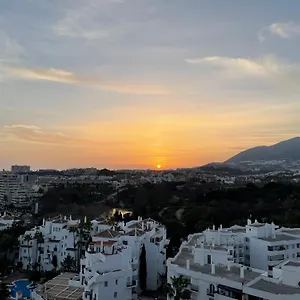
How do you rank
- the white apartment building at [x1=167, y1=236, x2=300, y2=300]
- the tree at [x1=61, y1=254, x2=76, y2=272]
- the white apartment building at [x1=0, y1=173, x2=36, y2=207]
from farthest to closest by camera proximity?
the white apartment building at [x1=0, y1=173, x2=36, y2=207] → the tree at [x1=61, y1=254, x2=76, y2=272] → the white apartment building at [x1=167, y1=236, x2=300, y2=300]

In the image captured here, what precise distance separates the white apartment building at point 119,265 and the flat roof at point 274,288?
722 cm

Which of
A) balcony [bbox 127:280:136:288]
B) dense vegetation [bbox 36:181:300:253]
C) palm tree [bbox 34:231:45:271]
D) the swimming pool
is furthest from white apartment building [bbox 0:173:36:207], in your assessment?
balcony [bbox 127:280:136:288]

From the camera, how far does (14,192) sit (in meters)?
87.5

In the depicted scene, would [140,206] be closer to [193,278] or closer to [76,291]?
[76,291]

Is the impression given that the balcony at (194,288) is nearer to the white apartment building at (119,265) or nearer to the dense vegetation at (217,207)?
the white apartment building at (119,265)

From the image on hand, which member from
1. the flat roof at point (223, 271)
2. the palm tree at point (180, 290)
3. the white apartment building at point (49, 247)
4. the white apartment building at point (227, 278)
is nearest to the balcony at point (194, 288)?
the white apartment building at point (227, 278)

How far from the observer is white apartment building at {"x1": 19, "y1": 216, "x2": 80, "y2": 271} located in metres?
34.6

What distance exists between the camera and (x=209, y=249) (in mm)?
22953

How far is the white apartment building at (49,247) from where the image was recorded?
34562mm

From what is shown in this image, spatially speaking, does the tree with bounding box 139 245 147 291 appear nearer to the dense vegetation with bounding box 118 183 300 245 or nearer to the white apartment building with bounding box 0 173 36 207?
the dense vegetation with bounding box 118 183 300 245

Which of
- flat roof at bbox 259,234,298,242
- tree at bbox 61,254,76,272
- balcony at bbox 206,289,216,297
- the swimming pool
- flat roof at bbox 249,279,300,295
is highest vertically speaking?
flat roof at bbox 259,234,298,242

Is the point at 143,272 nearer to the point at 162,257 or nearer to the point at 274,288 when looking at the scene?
the point at 162,257

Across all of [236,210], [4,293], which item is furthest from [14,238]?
[236,210]

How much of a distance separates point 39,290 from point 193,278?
9798 mm
